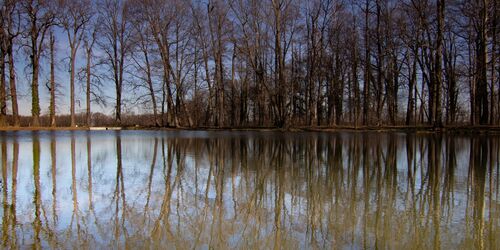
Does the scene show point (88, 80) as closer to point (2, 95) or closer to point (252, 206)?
point (2, 95)

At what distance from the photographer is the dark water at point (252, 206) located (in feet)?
13.1

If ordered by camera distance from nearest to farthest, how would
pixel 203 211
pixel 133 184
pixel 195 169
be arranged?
pixel 203 211 → pixel 133 184 → pixel 195 169

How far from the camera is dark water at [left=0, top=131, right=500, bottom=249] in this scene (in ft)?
13.1

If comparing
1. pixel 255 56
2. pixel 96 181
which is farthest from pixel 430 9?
pixel 96 181

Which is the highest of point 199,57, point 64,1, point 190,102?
point 64,1

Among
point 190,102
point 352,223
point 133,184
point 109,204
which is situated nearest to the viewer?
point 352,223

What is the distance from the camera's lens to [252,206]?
545cm

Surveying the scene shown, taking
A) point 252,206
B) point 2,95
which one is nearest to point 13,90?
point 2,95

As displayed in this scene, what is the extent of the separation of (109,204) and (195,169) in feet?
11.7

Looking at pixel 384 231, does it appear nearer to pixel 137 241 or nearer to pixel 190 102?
pixel 137 241

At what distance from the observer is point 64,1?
122 feet

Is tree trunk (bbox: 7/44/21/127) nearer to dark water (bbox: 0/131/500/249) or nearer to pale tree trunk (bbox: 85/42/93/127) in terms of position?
pale tree trunk (bbox: 85/42/93/127)

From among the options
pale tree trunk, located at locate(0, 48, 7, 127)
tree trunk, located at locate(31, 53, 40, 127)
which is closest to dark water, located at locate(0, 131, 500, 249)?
pale tree trunk, located at locate(0, 48, 7, 127)

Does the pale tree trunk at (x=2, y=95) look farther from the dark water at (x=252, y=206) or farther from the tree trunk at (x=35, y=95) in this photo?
the dark water at (x=252, y=206)
